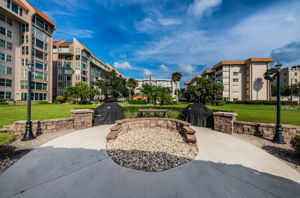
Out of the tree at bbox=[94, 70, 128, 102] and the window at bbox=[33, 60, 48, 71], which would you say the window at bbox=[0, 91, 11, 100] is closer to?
the window at bbox=[33, 60, 48, 71]

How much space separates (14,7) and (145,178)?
43161 millimetres

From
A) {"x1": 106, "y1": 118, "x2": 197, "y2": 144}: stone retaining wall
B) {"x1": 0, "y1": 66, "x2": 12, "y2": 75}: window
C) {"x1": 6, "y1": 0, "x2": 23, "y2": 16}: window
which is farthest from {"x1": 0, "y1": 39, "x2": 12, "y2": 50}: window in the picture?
{"x1": 106, "y1": 118, "x2": 197, "y2": 144}: stone retaining wall

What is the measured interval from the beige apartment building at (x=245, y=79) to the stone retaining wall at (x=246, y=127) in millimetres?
44874

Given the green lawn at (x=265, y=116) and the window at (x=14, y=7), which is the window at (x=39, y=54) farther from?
the green lawn at (x=265, y=116)

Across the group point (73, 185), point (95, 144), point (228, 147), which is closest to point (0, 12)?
point (95, 144)

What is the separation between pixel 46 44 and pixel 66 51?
1166cm

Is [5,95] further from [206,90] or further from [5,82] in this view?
[206,90]

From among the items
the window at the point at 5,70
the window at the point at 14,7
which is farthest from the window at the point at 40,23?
the window at the point at 5,70

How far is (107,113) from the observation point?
29.3 feet

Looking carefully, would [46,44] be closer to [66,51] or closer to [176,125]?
[66,51]

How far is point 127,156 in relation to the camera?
164 inches

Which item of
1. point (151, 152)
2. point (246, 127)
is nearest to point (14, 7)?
point (151, 152)

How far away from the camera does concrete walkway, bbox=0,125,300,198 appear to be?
99.7 inches

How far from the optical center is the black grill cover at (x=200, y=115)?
8.45m
